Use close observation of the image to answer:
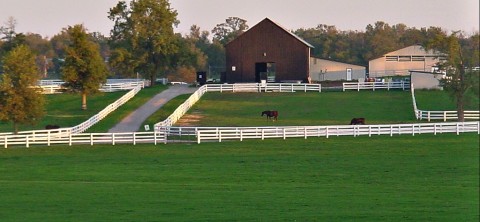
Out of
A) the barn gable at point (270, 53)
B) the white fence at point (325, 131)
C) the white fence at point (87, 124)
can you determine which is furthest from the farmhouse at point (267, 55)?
the white fence at point (325, 131)

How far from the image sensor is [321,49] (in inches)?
5394

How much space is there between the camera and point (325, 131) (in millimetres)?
51969

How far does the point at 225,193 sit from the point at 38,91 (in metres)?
24.5

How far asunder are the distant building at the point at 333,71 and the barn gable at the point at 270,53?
7.30m

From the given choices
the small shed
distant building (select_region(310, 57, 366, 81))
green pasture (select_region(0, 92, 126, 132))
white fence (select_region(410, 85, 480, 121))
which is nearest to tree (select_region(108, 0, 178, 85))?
green pasture (select_region(0, 92, 126, 132))

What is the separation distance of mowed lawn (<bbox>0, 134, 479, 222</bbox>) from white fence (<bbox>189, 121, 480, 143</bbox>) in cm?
97

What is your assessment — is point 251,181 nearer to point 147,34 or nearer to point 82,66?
point 82,66

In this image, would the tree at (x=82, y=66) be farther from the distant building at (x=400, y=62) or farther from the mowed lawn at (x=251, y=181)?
the distant building at (x=400, y=62)

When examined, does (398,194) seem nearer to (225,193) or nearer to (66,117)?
(225,193)

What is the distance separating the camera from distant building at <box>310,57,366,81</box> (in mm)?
92750

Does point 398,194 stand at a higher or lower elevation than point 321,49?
lower

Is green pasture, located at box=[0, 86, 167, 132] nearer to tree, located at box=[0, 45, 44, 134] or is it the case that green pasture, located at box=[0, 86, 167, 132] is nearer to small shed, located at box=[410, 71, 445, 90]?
tree, located at box=[0, 45, 44, 134]

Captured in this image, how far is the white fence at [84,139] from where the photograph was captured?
162 ft

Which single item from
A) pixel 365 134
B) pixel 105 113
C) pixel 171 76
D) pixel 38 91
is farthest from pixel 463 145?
pixel 171 76
